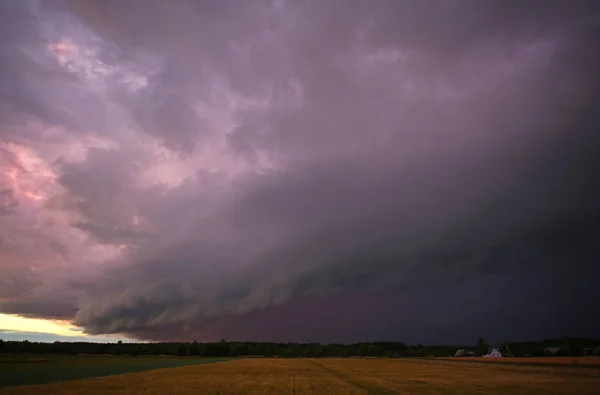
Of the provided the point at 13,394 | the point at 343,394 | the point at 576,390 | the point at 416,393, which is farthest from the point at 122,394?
the point at 576,390

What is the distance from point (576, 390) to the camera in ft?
118

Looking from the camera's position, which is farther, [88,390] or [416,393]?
[88,390]

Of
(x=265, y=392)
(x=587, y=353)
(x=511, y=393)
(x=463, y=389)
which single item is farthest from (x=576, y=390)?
(x=587, y=353)

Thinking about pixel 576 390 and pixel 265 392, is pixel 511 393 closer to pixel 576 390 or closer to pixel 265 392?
pixel 576 390

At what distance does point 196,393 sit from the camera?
3428 cm

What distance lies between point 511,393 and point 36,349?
21257 centimetres

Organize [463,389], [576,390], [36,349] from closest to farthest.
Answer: [576,390], [463,389], [36,349]

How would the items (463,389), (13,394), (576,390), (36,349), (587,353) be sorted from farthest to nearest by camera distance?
1. (36,349)
2. (587,353)
3. (463,389)
4. (576,390)
5. (13,394)

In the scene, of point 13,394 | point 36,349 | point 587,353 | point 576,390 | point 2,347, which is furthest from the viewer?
point 36,349

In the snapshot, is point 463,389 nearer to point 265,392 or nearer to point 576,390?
point 576,390

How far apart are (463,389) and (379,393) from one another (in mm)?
9300

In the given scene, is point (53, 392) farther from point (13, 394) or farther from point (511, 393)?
point (511, 393)

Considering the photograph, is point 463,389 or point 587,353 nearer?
point 463,389

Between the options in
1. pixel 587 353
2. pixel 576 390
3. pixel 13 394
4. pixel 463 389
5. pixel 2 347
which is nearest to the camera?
pixel 13 394
